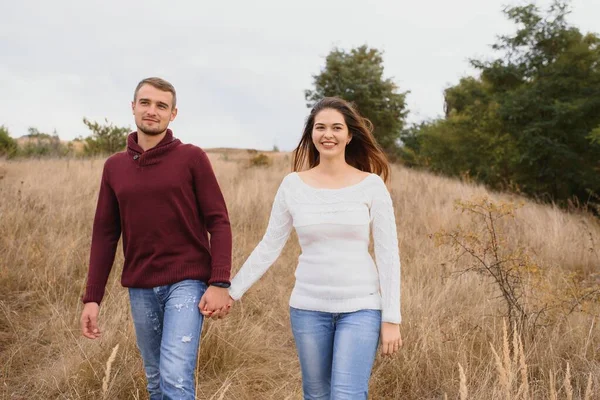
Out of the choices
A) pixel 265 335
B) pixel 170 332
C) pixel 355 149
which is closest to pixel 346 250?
pixel 355 149

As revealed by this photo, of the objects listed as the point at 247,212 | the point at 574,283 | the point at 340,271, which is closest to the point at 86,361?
the point at 340,271

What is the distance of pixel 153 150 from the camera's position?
261 centimetres

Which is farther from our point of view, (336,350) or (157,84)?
(157,84)

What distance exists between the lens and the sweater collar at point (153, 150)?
2609 mm

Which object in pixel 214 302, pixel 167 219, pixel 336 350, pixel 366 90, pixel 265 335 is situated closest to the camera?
pixel 336 350

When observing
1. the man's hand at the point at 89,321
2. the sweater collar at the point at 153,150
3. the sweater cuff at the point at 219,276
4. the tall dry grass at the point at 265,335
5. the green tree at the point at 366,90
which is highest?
the green tree at the point at 366,90

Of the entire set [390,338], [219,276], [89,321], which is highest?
[219,276]

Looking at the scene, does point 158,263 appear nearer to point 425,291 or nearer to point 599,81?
point 425,291

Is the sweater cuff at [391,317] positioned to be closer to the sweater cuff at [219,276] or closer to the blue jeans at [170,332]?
the sweater cuff at [219,276]

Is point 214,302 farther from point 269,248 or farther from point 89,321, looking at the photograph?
point 89,321

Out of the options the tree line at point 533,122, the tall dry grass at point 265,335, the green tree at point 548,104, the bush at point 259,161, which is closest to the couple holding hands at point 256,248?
the tall dry grass at point 265,335

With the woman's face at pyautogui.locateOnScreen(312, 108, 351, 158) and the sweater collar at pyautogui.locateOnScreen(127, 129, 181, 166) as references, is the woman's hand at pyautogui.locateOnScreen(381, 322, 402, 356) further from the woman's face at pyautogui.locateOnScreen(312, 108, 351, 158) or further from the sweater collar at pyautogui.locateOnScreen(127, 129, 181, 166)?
the sweater collar at pyautogui.locateOnScreen(127, 129, 181, 166)

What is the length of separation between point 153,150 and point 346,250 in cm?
→ 113

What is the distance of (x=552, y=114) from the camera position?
13992mm
